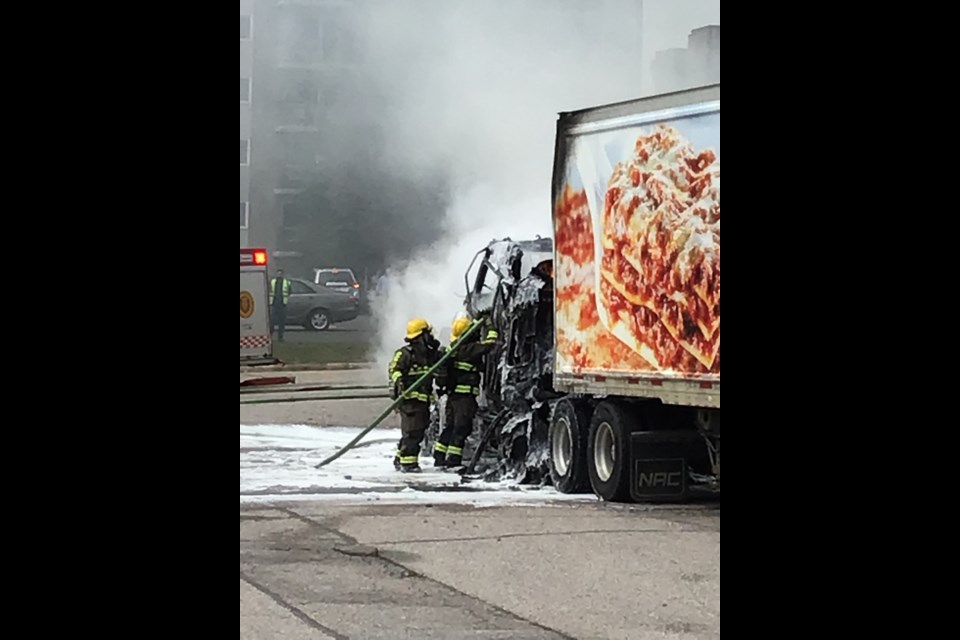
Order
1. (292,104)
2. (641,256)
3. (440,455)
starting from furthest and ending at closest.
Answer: (292,104)
(440,455)
(641,256)

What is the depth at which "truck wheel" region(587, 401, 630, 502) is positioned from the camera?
39.1 feet

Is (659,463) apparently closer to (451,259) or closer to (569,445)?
(569,445)

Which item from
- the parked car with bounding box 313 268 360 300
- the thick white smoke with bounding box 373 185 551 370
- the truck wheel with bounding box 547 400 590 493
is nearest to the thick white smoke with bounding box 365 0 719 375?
the thick white smoke with bounding box 373 185 551 370

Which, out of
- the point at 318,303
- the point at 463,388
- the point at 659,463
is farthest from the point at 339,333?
the point at 659,463

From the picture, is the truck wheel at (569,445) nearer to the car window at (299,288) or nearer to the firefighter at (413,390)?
the firefighter at (413,390)

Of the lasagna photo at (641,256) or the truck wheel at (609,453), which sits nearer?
the lasagna photo at (641,256)

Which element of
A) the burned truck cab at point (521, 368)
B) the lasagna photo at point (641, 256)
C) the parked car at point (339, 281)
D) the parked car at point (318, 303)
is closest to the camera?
the lasagna photo at point (641, 256)

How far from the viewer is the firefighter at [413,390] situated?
47.3 feet

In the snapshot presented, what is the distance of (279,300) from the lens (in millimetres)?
31203

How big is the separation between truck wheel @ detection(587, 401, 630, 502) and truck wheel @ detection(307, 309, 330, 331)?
2119 cm

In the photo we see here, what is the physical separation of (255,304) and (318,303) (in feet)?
34.8

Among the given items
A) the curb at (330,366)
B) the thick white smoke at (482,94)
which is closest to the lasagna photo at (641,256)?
the thick white smoke at (482,94)

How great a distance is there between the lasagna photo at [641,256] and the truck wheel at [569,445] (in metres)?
0.35

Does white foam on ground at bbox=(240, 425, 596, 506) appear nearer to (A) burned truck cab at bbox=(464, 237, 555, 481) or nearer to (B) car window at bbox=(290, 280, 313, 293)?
(A) burned truck cab at bbox=(464, 237, 555, 481)
